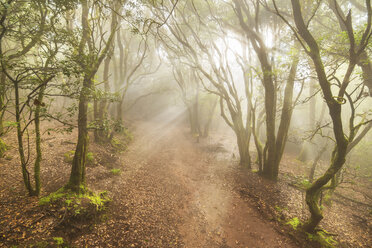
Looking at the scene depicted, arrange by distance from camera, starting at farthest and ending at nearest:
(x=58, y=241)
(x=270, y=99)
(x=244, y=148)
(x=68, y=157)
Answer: (x=244, y=148)
(x=270, y=99)
(x=68, y=157)
(x=58, y=241)

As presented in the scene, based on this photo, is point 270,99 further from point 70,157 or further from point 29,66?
point 70,157

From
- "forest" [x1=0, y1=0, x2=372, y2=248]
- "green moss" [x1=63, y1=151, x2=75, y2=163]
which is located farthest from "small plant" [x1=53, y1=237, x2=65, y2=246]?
"green moss" [x1=63, y1=151, x2=75, y2=163]

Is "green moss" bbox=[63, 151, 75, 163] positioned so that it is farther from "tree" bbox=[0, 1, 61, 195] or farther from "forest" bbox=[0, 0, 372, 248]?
"tree" bbox=[0, 1, 61, 195]

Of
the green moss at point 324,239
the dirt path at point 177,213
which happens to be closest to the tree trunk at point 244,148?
the dirt path at point 177,213

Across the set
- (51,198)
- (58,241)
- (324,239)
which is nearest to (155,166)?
(51,198)

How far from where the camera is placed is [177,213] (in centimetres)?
625

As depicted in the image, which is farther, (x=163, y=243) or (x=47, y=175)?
(x=47, y=175)

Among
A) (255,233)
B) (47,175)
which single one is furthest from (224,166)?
(47,175)

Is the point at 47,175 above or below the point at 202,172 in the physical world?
above

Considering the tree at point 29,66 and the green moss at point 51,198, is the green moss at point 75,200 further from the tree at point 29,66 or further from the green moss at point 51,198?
the tree at point 29,66

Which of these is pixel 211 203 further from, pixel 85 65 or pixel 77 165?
pixel 85 65

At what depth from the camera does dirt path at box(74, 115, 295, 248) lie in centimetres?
503

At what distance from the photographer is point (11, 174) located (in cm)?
583

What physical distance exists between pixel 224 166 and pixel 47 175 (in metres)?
9.04
